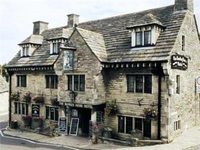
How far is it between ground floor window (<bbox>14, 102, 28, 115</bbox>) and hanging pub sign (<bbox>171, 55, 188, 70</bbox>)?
52.1 feet

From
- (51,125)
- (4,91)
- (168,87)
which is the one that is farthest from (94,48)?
(4,91)

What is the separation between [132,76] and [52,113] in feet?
30.0

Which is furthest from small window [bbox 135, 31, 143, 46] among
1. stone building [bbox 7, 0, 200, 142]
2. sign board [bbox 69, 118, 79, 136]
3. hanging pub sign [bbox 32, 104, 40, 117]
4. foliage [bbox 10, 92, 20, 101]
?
foliage [bbox 10, 92, 20, 101]

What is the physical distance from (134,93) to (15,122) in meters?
14.0

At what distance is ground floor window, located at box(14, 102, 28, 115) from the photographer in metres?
32.2

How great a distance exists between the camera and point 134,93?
920 inches

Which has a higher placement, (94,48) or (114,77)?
(94,48)

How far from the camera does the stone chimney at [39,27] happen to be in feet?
117

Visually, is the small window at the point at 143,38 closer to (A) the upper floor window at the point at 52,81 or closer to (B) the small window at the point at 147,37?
(B) the small window at the point at 147,37

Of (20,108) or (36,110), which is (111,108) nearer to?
(36,110)

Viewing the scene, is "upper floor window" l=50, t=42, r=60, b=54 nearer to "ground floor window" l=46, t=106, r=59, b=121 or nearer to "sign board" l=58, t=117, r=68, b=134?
"ground floor window" l=46, t=106, r=59, b=121

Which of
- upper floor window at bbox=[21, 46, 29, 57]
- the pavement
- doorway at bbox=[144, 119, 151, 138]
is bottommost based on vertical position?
the pavement

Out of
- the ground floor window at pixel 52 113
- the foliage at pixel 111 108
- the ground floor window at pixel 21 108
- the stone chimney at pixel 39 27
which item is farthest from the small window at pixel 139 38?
the stone chimney at pixel 39 27

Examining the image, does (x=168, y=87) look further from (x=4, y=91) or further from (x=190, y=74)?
(x=4, y=91)
